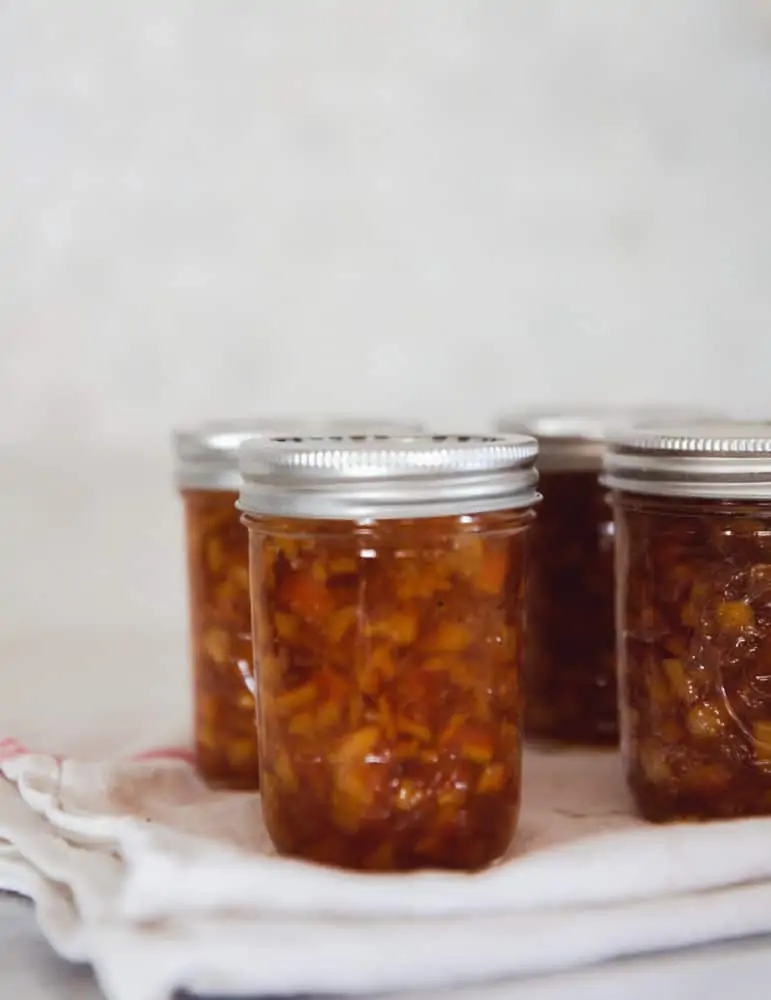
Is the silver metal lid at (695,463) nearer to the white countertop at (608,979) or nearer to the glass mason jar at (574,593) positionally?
the glass mason jar at (574,593)

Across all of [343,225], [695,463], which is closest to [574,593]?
[695,463]

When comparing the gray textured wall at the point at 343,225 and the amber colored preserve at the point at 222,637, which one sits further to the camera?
the gray textured wall at the point at 343,225

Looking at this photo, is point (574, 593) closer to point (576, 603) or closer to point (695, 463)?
point (576, 603)

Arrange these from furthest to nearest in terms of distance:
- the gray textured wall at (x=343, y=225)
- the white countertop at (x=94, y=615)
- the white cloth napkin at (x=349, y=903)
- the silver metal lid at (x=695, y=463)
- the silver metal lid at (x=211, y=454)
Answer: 1. the gray textured wall at (x=343, y=225)
2. the white countertop at (x=94, y=615)
3. the silver metal lid at (x=211, y=454)
4. the silver metal lid at (x=695, y=463)
5. the white cloth napkin at (x=349, y=903)

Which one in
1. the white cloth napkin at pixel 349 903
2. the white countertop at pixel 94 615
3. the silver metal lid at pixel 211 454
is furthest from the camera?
the white countertop at pixel 94 615

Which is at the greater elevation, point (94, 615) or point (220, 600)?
point (220, 600)

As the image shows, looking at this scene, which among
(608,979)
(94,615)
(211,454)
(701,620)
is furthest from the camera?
(94,615)

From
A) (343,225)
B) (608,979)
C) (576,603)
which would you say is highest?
(343,225)

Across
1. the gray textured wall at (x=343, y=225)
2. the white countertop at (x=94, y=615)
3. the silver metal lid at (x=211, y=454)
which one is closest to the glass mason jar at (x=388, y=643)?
the silver metal lid at (x=211, y=454)
